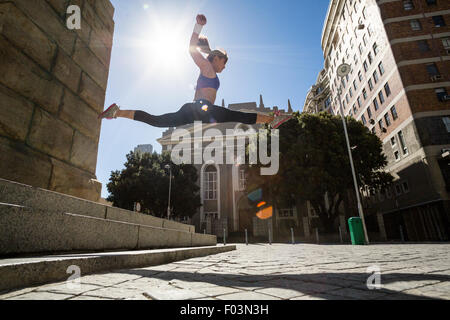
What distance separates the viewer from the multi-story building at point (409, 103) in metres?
19.2

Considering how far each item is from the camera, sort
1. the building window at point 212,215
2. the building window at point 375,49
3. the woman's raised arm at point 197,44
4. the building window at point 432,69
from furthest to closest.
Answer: the building window at point 212,215
the building window at point 375,49
the building window at point 432,69
the woman's raised arm at point 197,44

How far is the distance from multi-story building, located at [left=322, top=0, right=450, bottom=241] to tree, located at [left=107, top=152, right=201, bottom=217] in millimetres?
20796

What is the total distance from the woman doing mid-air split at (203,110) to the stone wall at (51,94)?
76cm

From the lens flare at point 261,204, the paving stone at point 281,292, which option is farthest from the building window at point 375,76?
the paving stone at point 281,292

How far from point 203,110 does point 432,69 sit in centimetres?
2605

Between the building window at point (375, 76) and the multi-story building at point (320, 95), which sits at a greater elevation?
the multi-story building at point (320, 95)

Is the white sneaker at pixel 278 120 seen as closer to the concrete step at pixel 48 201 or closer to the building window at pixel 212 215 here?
the concrete step at pixel 48 201

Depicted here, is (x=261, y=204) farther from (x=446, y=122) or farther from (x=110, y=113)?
(x=110, y=113)

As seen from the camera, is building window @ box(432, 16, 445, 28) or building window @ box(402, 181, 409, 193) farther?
building window @ box(432, 16, 445, 28)

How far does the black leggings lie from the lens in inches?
199

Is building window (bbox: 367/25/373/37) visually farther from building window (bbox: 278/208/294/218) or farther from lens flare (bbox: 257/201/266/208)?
building window (bbox: 278/208/294/218)

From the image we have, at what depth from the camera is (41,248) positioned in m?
2.34

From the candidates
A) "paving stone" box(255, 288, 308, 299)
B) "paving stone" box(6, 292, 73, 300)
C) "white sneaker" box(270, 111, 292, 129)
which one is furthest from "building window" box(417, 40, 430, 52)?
"paving stone" box(6, 292, 73, 300)

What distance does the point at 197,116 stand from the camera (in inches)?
202
